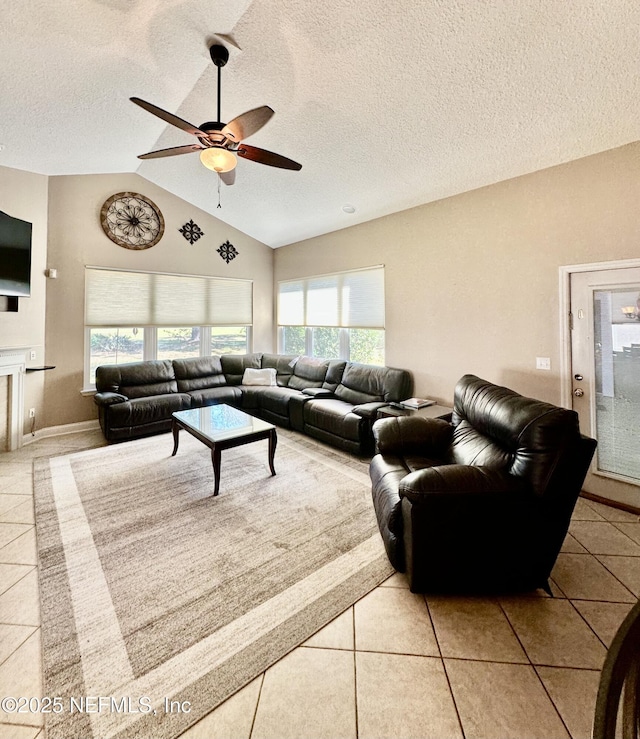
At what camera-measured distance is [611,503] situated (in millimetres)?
2902

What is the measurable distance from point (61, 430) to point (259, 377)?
2.75 meters

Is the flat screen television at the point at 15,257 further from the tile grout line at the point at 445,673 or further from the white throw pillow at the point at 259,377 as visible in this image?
the tile grout line at the point at 445,673

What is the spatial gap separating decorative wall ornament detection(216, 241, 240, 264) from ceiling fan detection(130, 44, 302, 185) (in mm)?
3386

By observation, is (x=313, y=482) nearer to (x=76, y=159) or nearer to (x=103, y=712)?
(x=103, y=712)

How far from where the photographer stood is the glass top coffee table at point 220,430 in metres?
3.01

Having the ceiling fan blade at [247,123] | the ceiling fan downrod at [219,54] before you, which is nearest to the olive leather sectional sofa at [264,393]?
the ceiling fan blade at [247,123]

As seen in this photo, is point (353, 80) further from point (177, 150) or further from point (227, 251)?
point (227, 251)

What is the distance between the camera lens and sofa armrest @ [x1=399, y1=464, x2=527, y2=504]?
1.76 m

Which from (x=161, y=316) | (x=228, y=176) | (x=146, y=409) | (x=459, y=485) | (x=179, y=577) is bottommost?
(x=179, y=577)

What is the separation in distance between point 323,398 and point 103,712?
3704mm

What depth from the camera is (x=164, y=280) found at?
5469mm

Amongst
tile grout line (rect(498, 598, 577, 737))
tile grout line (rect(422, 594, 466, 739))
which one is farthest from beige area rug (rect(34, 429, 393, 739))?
tile grout line (rect(498, 598, 577, 737))

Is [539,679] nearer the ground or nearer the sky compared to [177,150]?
nearer the ground

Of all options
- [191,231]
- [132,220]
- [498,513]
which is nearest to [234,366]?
[191,231]
